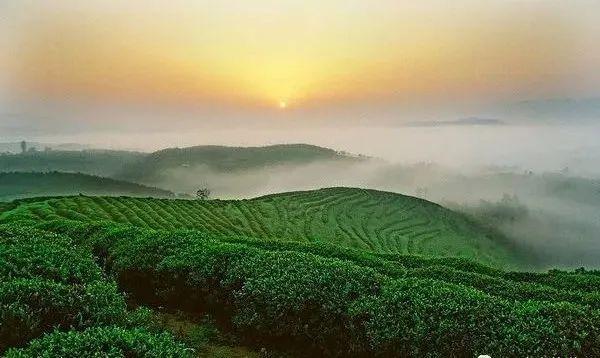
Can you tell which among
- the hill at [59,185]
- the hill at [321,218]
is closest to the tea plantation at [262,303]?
the hill at [321,218]

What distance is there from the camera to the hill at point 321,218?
67250mm

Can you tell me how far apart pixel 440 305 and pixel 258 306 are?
5.21 metres

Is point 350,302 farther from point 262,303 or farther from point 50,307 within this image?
point 50,307

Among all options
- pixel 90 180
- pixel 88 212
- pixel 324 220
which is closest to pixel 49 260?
pixel 88 212

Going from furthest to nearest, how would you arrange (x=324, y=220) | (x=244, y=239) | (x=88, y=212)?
1. (x=324, y=220)
2. (x=88, y=212)
3. (x=244, y=239)

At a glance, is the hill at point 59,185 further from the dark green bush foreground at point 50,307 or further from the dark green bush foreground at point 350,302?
the dark green bush foreground at point 50,307

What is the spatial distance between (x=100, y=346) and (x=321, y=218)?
10639 centimetres

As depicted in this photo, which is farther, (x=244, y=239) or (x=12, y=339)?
(x=244, y=239)

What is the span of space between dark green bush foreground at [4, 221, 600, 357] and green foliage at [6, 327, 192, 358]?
5499 millimetres

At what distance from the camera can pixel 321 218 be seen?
114375 mm

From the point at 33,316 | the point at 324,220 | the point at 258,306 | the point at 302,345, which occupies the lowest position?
the point at 324,220

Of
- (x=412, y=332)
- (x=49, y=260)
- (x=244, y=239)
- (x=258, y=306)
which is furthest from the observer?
(x=244, y=239)

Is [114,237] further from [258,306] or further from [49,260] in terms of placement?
[258,306]

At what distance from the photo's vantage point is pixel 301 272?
1508 centimetres
